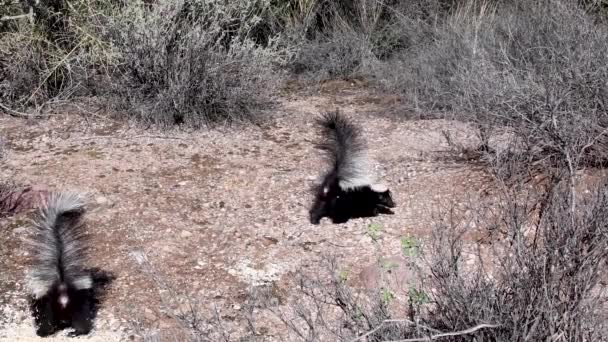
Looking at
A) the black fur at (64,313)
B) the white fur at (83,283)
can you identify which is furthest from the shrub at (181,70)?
the black fur at (64,313)

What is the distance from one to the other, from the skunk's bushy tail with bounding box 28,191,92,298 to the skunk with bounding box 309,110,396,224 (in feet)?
4.47

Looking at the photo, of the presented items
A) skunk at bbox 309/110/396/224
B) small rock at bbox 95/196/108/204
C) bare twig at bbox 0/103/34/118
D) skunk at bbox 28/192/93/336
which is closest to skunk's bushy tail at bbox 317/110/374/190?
skunk at bbox 309/110/396/224

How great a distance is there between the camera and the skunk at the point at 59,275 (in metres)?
3.42

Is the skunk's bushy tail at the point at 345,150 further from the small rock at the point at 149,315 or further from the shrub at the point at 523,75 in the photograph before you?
the small rock at the point at 149,315

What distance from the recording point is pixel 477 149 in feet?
16.1

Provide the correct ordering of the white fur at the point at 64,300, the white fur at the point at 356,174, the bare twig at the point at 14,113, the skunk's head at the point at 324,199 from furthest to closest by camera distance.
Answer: the bare twig at the point at 14,113 → the white fur at the point at 356,174 → the skunk's head at the point at 324,199 → the white fur at the point at 64,300

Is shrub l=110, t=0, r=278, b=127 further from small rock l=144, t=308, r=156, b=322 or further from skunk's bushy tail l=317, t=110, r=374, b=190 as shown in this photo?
small rock l=144, t=308, r=156, b=322

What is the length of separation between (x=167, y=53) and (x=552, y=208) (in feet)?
12.1

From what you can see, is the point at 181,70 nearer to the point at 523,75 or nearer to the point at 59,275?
the point at 59,275

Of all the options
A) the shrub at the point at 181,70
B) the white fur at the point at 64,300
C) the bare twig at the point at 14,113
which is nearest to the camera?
the white fur at the point at 64,300

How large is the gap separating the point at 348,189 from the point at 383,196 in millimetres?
232

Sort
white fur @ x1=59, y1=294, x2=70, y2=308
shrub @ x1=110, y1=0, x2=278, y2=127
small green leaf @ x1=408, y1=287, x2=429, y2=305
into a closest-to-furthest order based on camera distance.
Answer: small green leaf @ x1=408, y1=287, x2=429, y2=305 → white fur @ x1=59, y1=294, x2=70, y2=308 → shrub @ x1=110, y1=0, x2=278, y2=127

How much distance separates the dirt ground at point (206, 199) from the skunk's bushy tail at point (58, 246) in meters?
0.09

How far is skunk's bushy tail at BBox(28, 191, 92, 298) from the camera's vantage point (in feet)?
11.8
